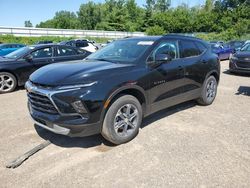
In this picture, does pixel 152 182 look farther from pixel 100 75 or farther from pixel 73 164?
pixel 100 75

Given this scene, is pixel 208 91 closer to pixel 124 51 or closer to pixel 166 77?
pixel 166 77

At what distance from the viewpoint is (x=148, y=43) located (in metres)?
5.06

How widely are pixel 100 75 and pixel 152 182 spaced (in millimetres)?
1727

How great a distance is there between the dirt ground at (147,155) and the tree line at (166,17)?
5130cm

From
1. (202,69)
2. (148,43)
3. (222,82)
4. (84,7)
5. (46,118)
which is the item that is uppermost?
(84,7)

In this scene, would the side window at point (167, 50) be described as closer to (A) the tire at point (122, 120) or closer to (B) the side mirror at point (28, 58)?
(A) the tire at point (122, 120)

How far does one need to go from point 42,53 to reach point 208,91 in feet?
19.3

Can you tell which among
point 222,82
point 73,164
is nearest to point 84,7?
point 222,82

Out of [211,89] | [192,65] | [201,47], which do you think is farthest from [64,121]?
[211,89]

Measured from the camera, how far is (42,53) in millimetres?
9539

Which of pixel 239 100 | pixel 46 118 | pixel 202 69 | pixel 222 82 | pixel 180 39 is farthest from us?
pixel 222 82

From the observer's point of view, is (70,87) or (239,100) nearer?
(70,87)

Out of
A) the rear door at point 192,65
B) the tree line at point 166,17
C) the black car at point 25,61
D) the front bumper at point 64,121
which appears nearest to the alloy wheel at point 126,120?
the front bumper at point 64,121

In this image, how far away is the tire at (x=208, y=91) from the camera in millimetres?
6480
